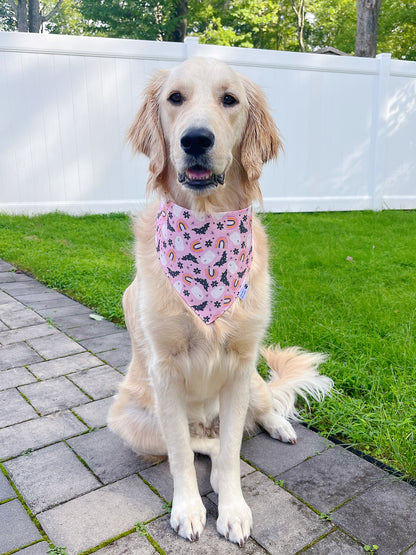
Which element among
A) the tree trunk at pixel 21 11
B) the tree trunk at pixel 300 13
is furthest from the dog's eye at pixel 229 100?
the tree trunk at pixel 300 13

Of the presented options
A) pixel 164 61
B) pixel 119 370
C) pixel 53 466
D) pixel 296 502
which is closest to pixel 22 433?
pixel 53 466

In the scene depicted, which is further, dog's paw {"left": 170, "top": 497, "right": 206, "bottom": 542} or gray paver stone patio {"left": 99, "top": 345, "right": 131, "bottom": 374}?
gray paver stone patio {"left": 99, "top": 345, "right": 131, "bottom": 374}

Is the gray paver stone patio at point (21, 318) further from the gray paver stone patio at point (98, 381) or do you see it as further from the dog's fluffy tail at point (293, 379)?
the dog's fluffy tail at point (293, 379)

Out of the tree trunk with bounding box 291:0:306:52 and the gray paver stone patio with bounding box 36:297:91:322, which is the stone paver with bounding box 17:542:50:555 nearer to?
the gray paver stone patio with bounding box 36:297:91:322

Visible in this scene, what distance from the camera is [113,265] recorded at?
5121 millimetres

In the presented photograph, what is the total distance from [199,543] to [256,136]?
161cm

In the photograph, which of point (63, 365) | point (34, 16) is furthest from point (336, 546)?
point (34, 16)

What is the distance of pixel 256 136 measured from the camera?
6.30 ft

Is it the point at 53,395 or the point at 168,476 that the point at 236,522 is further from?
the point at 53,395

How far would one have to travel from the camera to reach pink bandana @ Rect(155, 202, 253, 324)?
186 centimetres

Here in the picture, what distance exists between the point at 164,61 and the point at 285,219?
3294 mm

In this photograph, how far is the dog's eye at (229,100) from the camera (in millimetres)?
1812

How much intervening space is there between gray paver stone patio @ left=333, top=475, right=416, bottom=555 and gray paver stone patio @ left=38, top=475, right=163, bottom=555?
2.45ft

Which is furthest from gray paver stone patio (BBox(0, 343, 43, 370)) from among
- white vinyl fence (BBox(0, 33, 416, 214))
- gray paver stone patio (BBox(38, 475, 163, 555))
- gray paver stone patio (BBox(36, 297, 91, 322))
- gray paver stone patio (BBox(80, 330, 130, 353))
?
white vinyl fence (BBox(0, 33, 416, 214))
